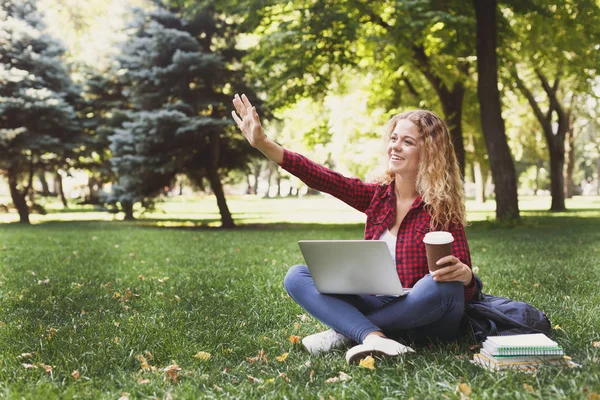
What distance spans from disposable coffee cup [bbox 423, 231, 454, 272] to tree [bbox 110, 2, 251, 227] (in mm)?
13200

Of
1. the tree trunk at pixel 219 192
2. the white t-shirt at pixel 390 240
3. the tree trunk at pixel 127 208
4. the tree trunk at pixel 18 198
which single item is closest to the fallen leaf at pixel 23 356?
the white t-shirt at pixel 390 240

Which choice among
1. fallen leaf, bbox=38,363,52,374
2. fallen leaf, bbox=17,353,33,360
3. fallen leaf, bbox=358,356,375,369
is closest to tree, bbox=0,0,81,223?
fallen leaf, bbox=17,353,33,360

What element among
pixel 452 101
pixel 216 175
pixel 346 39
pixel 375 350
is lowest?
pixel 375 350

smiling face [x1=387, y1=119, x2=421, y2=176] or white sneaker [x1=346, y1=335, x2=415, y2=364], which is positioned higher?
smiling face [x1=387, y1=119, x2=421, y2=176]

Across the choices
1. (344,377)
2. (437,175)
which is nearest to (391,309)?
(344,377)

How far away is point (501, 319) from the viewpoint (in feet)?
11.3

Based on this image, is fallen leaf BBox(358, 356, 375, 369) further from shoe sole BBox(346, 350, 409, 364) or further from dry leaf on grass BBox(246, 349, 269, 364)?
dry leaf on grass BBox(246, 349, 269, 364)

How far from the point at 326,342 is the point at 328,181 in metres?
0.94

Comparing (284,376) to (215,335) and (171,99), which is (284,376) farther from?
(171,99)

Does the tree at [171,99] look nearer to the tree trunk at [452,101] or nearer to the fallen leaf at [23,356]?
the tree trunk at [452,101]

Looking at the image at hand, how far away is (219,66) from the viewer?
645 inches

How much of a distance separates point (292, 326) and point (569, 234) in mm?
9650

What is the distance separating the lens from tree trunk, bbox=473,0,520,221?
45.4 ft

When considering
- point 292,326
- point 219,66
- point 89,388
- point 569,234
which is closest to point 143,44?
point 219,66
